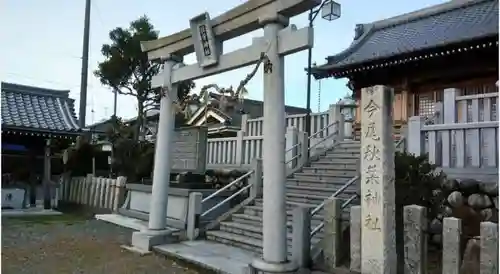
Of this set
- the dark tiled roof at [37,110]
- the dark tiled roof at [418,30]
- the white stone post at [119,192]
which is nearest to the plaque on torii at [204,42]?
the dark tiled roof at [418,30]

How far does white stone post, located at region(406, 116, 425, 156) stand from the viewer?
7941 millimetres

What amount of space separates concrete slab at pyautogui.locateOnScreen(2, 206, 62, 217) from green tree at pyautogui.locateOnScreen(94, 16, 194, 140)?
508 cm

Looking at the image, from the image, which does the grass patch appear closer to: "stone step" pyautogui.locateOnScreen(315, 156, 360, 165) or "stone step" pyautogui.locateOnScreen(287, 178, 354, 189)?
"stone step" pyautogui.locateOnScreen(287, 178, 354, 189)

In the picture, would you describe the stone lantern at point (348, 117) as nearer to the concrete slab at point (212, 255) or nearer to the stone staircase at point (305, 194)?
the stone staircase at point (305, 194)

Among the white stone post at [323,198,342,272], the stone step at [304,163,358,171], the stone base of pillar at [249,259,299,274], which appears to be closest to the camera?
the stone base of pillar at [249,259,299,274]

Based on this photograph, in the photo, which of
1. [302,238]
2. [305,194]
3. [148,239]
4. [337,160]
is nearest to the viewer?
[302,238]

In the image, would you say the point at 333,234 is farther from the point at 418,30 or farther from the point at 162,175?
the point at 418,30

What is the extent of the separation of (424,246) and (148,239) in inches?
193

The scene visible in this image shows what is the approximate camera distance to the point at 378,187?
4.88 m

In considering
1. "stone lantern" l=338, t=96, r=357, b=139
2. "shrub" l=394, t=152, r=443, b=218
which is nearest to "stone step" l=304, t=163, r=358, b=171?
"stone lantern" l=338, t=96, r=357, b=139

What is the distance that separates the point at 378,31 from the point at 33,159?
14.1 m

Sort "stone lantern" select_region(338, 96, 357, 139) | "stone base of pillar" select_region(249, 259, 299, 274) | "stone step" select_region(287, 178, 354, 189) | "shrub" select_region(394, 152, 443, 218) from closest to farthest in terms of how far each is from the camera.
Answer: "stone base of pillar" select_region(249, 259, 299, 274) < "shrub" select_region(394, 152, 443, 218) < "stone step" select_region(287, 178, 354, 189) < "stone lantern" select_region(338, 96, 357, 139)

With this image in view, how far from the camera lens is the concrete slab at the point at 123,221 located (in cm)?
1026

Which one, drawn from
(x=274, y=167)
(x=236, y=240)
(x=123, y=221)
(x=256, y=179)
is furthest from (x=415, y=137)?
(x=123, y=221)
